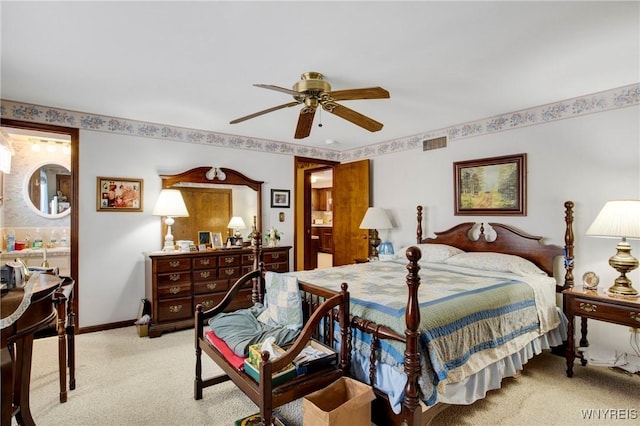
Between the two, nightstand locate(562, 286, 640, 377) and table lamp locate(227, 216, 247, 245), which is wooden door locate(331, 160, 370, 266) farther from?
nightstand locate(562, 286, 640, 377)

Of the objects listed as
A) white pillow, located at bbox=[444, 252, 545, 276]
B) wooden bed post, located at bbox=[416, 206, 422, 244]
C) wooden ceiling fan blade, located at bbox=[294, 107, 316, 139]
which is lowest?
white pillow, located at bbox=[444, 252, 545, 276]

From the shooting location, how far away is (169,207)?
3908mm

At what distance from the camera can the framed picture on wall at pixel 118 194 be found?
3.78 m

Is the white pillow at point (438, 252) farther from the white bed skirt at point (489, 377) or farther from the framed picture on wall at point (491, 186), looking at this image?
the white bed skirt at point (489, 377)

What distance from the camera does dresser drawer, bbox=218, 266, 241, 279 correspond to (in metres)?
4.14

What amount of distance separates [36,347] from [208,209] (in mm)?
2231

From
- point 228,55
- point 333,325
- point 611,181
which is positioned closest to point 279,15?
point 228,55

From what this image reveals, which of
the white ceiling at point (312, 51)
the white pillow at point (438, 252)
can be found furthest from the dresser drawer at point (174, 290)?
the white pillow at point (438, 252)

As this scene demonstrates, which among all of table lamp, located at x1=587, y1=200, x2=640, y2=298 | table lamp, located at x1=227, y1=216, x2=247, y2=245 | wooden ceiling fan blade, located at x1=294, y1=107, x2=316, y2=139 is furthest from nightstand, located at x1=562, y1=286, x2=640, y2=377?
table lamp, located at x1=227, y1=216, x2=247, y2=245

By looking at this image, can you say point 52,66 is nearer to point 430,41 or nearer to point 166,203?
point 166,203

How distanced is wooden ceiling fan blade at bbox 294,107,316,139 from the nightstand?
2555mm

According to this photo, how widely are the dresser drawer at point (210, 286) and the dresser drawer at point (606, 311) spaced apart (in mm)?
3541

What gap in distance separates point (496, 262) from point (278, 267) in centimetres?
272

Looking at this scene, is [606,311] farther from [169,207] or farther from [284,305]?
[169,207]
